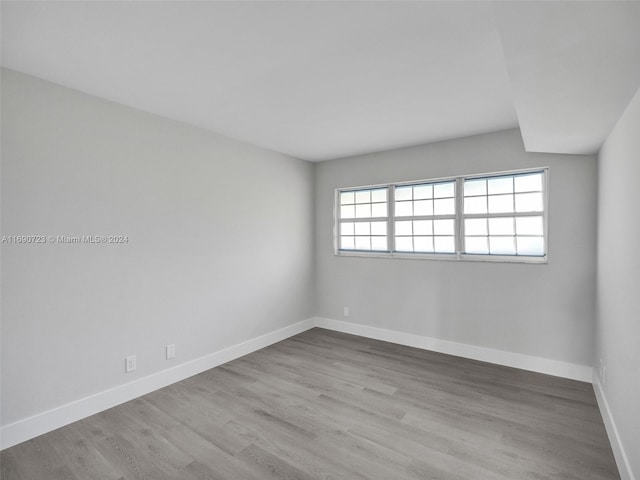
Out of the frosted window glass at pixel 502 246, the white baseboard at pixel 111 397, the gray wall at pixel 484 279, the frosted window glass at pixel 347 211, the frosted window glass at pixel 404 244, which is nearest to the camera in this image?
the white baseboard at pixel 111 397

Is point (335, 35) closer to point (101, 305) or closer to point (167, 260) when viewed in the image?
point (167, 260)

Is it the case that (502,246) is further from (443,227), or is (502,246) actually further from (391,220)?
(391,220)

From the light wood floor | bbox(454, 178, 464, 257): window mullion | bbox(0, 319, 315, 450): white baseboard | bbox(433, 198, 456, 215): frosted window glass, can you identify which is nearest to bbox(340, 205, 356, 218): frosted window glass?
bbox(433, 198, 456, 215): frosted window glass

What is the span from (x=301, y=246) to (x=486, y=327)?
255 centimetres

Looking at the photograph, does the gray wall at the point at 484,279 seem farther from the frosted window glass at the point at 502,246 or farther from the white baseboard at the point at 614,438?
the white baseboard at the point at 614,438

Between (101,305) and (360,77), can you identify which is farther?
(101,305)

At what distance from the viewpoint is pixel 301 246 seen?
15.5ft

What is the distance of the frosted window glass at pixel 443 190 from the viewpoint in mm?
3830

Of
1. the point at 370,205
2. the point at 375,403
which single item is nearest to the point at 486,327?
the point at 375,403

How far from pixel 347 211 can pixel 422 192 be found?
112 cm

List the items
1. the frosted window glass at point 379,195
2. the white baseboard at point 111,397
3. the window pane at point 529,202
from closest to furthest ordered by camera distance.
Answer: the white baseboard at point 111,397, the window pane at point 529,202, the frosted window glass at point 379,195

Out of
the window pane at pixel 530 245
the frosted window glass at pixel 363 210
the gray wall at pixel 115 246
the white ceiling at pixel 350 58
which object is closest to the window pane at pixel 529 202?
the window pane at pixel 530 245

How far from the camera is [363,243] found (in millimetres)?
4566

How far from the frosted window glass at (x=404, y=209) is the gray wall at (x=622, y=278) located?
191 cm
